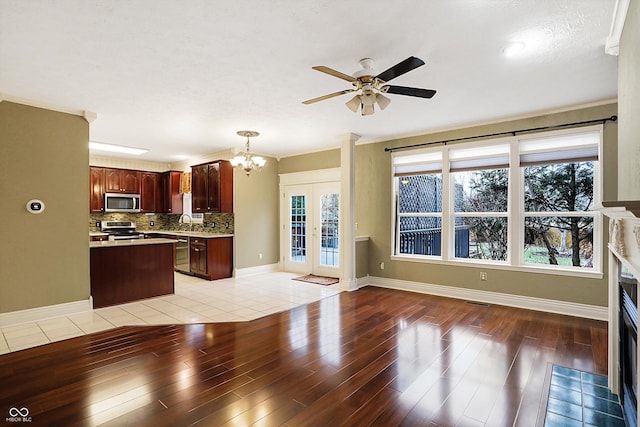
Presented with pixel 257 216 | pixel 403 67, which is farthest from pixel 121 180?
pixel 403 67

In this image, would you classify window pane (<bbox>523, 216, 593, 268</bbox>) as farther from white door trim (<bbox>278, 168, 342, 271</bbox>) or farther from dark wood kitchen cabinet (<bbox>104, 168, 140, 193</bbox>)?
dark wood kitchen cabinet (<bbox>104, 168, 140, 193</bbox>)

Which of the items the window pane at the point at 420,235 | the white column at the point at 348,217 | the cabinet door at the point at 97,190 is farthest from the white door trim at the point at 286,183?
the cabinet door at the point at 97,190

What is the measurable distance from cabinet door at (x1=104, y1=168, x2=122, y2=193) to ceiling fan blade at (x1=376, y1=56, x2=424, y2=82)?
740 centimetres

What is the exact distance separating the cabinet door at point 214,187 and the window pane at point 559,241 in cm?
553

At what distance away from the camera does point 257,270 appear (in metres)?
7.15

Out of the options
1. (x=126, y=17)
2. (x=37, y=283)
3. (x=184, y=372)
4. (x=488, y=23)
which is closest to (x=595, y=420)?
(x=488, y=23)

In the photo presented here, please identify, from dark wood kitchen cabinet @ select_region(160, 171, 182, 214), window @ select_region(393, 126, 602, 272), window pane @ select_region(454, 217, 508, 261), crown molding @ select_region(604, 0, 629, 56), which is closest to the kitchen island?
dark wood kitchen cabinet @ select_region(160, 171, 182, 214)

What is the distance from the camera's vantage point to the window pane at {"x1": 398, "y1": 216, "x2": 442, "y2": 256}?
5.52 meters

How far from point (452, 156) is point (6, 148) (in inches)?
235

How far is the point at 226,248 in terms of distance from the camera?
6.70 metres

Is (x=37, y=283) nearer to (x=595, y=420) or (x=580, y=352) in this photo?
(x=595, y=420)

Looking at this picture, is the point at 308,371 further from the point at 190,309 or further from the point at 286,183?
the point at 286,183

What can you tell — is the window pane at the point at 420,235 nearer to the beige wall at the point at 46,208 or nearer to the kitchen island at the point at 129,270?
the kitchen island at the point at 129,270

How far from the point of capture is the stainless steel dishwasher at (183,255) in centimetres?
702
